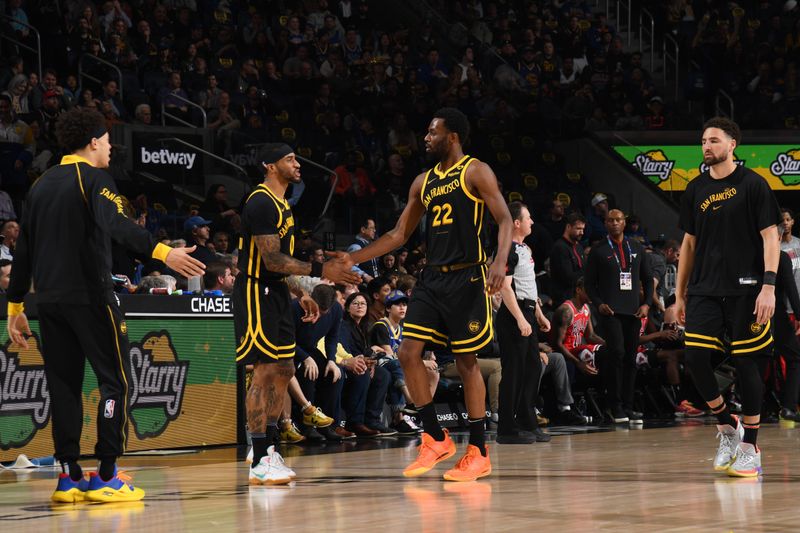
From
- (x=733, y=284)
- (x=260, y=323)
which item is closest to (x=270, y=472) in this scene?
(x=260, y=323)

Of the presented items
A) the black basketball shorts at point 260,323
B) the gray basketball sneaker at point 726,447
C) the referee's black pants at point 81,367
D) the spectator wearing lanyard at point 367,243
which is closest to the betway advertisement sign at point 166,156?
the spectator wearing lanyard at point 367,243

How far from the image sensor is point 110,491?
621 centimetres

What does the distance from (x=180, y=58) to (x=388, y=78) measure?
3512 mm

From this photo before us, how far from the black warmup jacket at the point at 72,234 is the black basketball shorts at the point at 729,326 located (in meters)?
3.27

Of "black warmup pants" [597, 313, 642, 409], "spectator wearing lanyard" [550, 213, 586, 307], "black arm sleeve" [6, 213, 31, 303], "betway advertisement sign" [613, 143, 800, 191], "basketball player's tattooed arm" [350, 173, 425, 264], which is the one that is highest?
"betway advertisement sign" [613, 143, 800, 191]

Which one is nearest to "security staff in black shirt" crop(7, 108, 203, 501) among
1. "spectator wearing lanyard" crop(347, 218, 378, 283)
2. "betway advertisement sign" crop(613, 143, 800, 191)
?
"spectator wearing lanyard" crop(347, 218, 378, 283)

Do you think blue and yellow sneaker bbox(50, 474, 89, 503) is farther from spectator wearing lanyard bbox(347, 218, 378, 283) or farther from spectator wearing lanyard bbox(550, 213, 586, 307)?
spectator wearing lanyard bbox(347, 218, 378, 283)

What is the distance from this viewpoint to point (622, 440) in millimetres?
9914

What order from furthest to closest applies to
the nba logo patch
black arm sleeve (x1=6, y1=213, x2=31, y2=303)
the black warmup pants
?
the black warmup pants < black arm sleeve (x1=6, y1=213, x2=31, y2=303) < the nba logo patch

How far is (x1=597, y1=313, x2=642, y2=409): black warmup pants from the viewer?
12.1m

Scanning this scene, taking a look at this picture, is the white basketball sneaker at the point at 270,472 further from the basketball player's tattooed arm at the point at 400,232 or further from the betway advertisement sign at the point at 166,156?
the betway advertisement sign at the point at 166,156

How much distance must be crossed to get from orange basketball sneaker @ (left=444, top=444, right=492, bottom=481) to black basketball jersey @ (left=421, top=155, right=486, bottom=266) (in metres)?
1.11

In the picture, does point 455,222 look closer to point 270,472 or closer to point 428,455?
point 428,455

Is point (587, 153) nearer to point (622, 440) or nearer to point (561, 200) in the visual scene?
point (561, 200)
